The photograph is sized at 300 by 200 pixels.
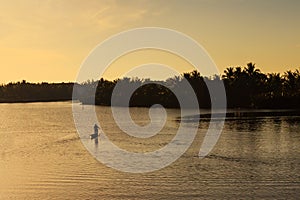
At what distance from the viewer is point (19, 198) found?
829 inches

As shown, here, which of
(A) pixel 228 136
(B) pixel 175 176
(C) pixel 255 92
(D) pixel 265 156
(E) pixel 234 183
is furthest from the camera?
(C) pixel 255 92

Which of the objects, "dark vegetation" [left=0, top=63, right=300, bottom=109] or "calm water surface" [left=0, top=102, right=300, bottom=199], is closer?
"calm water surface" [left=0, top=102, right=300, bottom=199]

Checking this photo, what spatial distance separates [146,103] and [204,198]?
125135 millimetres

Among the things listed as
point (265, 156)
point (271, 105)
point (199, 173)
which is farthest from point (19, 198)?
point (271, 105)

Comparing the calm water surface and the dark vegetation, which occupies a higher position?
the dark vegetation

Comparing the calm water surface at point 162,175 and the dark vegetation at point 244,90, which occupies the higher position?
the dark vegetation at point 244,90

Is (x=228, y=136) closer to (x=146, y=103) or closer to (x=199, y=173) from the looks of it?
(x=199, y=173)

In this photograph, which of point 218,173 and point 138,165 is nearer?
point 218,173

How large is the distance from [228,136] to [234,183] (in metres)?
25.3

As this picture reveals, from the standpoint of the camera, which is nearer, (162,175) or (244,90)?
(162,175)

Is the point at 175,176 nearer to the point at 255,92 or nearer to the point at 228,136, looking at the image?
the point at 228,136

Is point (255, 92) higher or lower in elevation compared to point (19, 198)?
higher

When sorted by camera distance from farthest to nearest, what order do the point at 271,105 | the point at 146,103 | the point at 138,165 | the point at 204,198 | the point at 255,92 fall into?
1. the point at 146,103
2. the point at 255,92
3. the point at 271,105
4. the point at 138,165
5. the point at 204,198

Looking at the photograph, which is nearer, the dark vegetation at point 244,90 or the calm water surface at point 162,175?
the calm water surface at point 162,175
